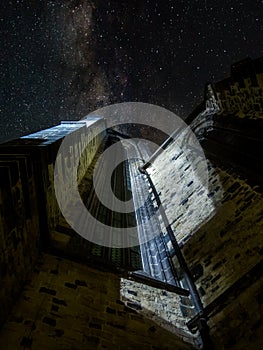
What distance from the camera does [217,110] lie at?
28.3 ft

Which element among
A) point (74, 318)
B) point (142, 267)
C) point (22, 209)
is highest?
point (22, 209)

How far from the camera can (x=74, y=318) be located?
3047mm

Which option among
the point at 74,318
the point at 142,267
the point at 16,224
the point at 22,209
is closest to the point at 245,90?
the point at 142,267

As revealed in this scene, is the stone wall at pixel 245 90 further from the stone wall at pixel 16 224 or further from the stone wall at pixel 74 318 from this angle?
the stone wall at pixel 16 224

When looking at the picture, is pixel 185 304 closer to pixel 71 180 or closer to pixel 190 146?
pixel 71 180

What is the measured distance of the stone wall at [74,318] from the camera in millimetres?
2668

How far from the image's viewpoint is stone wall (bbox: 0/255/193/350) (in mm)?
2668

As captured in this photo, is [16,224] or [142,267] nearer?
[16,224]

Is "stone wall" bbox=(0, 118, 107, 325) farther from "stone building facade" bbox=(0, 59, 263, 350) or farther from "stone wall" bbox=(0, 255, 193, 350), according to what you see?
"stone wall" bbox=(0, 255, 193, 350)

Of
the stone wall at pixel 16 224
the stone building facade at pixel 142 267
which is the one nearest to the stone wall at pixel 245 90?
the stone building facade at pixel 142 267

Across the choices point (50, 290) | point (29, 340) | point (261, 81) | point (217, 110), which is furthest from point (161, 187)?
point (29, 340)

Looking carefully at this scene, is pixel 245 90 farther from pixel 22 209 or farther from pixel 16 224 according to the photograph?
pixel 16 224

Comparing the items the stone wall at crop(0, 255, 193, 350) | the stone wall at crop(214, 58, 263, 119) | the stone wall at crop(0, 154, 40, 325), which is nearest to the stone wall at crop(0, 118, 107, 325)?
the stone wall at crop(0, 154, 40, 325)

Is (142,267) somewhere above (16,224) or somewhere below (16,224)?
below
